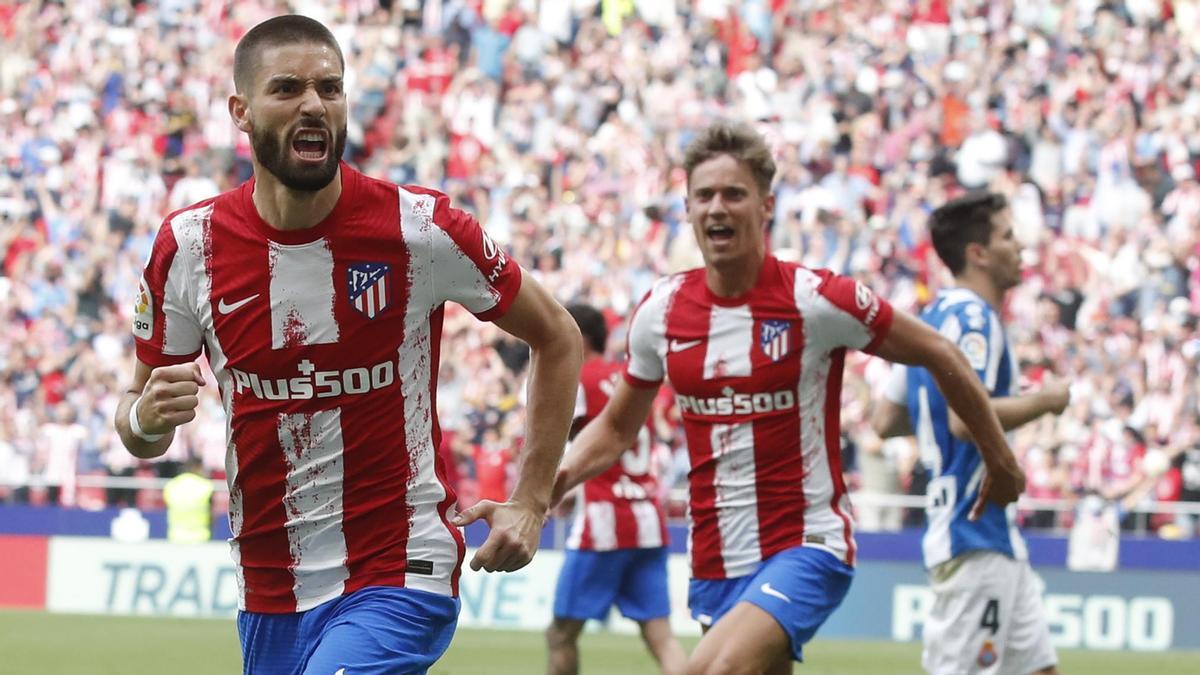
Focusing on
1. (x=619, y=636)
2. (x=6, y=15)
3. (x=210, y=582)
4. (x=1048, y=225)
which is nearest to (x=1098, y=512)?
(x=619, y=636)

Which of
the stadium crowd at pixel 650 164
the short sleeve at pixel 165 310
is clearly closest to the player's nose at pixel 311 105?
the short sleeve at pixel 165 310

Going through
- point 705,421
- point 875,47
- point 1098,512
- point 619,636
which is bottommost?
point 619,636

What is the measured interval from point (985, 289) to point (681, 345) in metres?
1.47

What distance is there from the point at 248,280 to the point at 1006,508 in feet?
11.8

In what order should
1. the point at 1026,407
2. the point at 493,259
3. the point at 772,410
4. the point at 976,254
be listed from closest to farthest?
the point at 493,259 → the point at 772,410 → the point at 1026,407 → the point at 976,254

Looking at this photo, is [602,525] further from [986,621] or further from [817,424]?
[817,424]

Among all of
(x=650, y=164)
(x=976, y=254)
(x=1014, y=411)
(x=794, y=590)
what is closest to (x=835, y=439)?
(x=794, y=590)

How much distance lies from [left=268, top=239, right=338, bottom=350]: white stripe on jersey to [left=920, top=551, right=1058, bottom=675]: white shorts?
11.1 feet

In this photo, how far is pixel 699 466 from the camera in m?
7.33

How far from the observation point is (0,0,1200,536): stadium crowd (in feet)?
64.9

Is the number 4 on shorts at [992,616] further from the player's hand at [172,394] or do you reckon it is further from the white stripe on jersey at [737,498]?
the player's hand at [172,394]

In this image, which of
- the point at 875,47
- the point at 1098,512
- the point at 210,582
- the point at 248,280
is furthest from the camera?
the point at 875,47

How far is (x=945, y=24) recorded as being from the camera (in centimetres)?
2548

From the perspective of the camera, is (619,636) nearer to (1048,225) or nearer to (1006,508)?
(1048,225)
